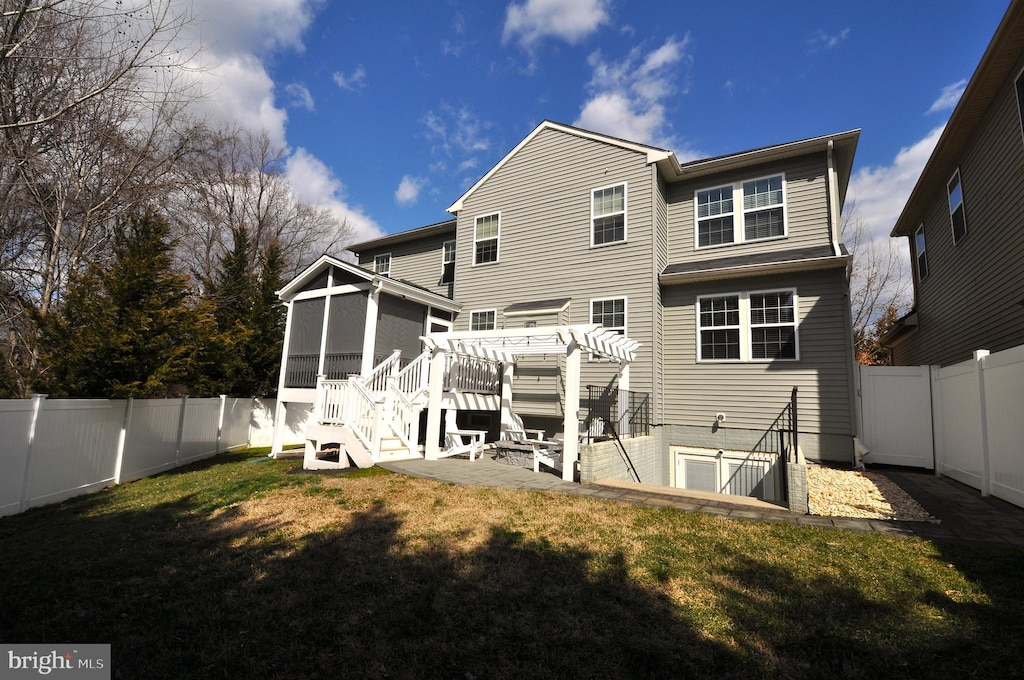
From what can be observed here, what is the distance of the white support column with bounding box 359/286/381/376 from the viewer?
12070 millimetres

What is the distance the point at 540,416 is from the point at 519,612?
9199mm

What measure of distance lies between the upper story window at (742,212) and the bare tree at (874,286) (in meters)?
18.6

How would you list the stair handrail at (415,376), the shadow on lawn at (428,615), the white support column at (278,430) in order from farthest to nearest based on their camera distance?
1. the white support column at (278,430)
2. the stair handrail at (415,376)
3. the shadow on lawn at (428,615)

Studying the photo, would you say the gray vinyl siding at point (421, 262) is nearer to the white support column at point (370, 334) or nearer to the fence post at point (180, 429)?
the white support column at point (370, 334)

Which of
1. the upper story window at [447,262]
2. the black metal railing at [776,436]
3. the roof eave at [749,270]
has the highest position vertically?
the upper story window at [447,262]

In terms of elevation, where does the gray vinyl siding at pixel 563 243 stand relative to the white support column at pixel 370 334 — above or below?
above

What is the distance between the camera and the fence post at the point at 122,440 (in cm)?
946

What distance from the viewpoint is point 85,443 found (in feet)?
27.8

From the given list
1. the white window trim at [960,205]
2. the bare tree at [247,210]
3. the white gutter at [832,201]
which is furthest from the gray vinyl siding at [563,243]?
the bare tree at [247,210]

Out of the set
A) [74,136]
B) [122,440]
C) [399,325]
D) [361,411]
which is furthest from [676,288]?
[74,136]

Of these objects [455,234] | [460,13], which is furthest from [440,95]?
[455,234]

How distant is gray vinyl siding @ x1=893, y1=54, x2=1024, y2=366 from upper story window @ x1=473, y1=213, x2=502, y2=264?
10969 millimetres

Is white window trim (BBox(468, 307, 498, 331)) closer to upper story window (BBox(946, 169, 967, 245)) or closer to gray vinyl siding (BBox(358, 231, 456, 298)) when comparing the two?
gray vinyl siding (BBox(358, 231, 456, 298))

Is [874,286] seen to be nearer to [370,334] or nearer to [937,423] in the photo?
[937,423]
